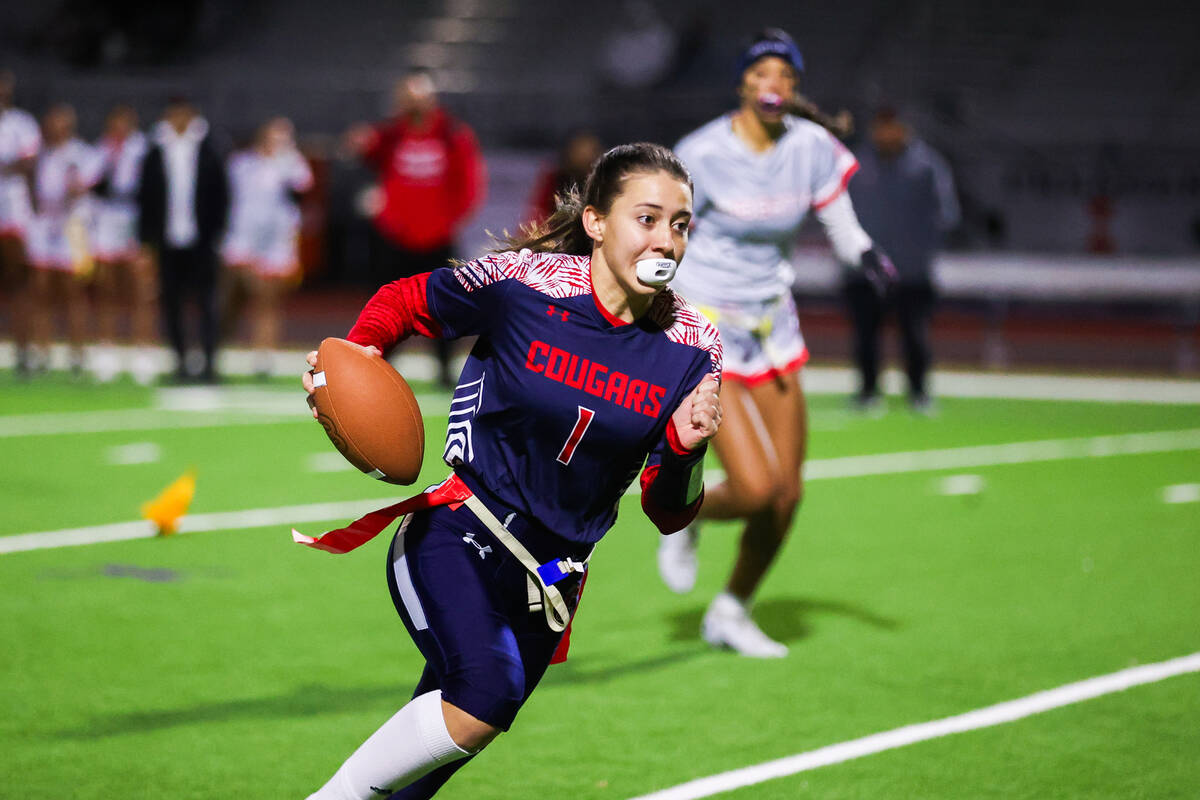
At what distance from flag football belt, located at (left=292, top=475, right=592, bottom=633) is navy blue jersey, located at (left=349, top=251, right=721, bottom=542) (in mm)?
62

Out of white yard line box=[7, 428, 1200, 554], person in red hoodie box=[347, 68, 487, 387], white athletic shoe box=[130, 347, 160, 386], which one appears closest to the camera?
white yard line box=[7, 428, 1200, 554]

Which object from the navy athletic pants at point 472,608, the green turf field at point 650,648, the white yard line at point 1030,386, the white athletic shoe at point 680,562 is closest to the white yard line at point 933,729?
the green turf field at point 650,648

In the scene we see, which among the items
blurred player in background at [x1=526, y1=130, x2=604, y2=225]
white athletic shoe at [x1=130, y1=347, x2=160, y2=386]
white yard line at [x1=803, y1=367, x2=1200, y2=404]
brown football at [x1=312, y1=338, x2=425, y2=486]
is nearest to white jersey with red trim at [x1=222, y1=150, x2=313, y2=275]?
white athletic shoe at [x1=130, y1=347, x2=160, y2=386]

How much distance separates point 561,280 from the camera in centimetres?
414

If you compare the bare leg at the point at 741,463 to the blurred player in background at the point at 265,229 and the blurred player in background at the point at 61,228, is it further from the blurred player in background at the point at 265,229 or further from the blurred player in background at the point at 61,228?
the blurred player in background at the point at 61,228

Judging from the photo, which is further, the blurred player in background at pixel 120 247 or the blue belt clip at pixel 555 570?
the blurred player in background at pixel 120 247

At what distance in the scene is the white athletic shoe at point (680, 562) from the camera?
22.9ft

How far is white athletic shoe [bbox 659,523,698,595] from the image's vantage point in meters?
6.98

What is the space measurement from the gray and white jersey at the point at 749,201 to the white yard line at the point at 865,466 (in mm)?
3152

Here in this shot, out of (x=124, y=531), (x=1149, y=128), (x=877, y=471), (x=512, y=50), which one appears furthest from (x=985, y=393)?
(x=512, y=50)

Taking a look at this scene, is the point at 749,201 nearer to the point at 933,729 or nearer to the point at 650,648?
the point at 650,648

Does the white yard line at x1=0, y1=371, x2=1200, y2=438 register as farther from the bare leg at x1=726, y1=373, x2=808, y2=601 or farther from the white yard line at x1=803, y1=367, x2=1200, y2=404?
the bare leg at x1=726, y1=373, x2=808, y2=601

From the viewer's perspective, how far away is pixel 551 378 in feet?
13.2

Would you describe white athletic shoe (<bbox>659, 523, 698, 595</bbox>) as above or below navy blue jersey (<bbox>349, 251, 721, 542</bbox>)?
below
